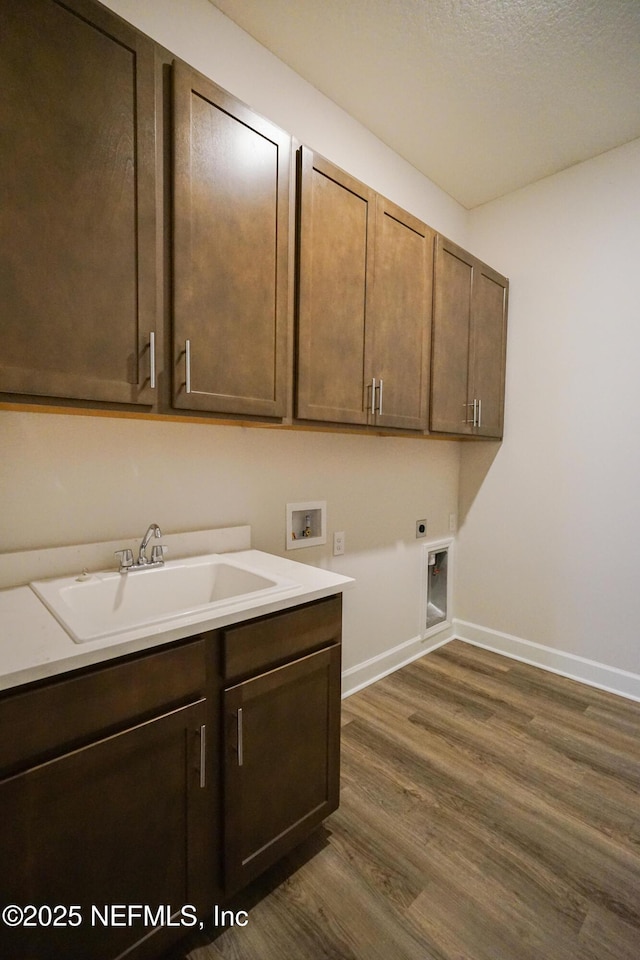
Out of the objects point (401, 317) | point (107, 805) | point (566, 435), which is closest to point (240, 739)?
point (107, 805)

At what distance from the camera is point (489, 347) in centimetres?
260

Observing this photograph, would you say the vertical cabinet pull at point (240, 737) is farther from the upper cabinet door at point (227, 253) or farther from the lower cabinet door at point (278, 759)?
the upper cabinet door at point (227, 253)

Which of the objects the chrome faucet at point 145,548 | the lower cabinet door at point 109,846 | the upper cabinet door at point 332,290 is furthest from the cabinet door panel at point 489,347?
the lower cabinet door at point 109,846

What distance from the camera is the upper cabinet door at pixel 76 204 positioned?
966mm

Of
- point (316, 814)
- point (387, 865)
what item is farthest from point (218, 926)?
point (387, 865)

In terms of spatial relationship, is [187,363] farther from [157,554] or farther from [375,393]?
[375,393]

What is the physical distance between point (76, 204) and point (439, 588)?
274cm

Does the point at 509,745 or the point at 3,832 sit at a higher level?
the point at 3,832

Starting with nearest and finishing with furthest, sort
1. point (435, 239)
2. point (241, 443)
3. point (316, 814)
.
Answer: point (316, 814), point (241, 443), point (435, 239)

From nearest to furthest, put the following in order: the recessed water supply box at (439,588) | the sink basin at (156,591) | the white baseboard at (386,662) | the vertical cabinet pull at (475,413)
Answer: the sink basin at (156,591)
the white baseboard at (386,662)
the vertical cabinet pull at (475,413)
the recessed water supply box at (439,588)

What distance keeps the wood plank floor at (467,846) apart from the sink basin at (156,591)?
0.85 metres

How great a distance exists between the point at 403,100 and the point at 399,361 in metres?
1.22

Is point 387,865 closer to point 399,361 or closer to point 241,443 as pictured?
point 241,443

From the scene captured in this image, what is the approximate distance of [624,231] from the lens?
7.51 feet
